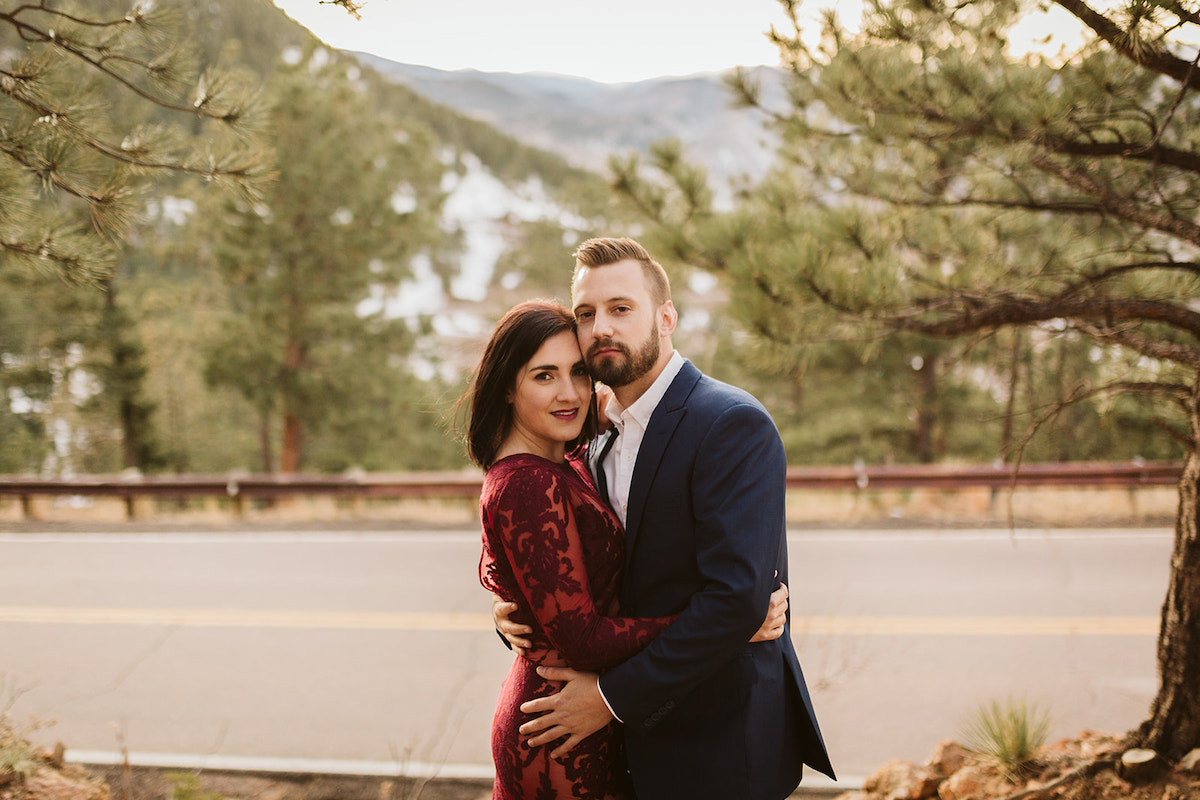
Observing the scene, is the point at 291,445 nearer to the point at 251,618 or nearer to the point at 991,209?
the point at 251,618

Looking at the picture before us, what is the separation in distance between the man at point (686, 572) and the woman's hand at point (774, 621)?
0.05 metres

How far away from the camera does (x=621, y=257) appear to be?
201 cm

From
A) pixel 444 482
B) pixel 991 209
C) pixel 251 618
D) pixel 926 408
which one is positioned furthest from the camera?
pixel 926 408

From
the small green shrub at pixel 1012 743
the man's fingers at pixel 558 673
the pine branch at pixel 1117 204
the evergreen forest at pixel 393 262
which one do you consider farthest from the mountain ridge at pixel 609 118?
the man's fingers at pixel 558 673

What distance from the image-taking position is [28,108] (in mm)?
2432

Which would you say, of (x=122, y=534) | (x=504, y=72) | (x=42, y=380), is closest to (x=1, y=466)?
(x=42, y=380)

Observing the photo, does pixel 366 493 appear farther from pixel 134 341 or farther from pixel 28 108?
pixel 134 341

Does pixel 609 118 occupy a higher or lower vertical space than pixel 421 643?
higher

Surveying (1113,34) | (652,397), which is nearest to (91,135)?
(652,397)

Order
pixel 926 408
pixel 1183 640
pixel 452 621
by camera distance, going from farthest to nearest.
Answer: pixel 926 408
pixel 452 621
pixel 1183 640

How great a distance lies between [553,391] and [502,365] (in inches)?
6.6

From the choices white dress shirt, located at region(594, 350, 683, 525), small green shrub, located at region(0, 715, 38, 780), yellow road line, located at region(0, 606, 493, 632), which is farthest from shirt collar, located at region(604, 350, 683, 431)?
yellow road line, located at region(0, 606, 493, 632)

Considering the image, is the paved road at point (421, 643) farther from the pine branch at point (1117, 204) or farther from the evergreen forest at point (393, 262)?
the pine branch at point (1117, 204)

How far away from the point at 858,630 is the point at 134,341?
19.3 metres
